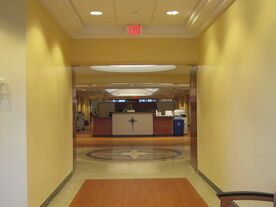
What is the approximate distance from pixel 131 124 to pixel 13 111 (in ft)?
41.6

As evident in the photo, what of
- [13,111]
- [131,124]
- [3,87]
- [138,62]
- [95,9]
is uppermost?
[95,9]

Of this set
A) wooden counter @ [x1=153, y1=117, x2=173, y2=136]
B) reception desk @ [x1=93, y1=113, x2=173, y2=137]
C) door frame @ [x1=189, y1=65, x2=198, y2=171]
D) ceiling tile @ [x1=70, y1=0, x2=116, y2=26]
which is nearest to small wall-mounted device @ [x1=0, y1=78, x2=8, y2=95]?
ceiling tile @ [x1=70, y1=0, x2=116, y2=26]

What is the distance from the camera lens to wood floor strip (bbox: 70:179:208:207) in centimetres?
511

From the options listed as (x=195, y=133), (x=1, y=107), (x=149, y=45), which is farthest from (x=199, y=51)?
Answer: (x=1, y=107)

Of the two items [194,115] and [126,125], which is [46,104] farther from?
[126,125]

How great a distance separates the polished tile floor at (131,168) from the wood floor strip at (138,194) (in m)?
0.18

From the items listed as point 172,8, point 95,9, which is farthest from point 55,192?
point 172,8

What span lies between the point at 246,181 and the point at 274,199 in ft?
4.44

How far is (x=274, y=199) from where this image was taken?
2824mm

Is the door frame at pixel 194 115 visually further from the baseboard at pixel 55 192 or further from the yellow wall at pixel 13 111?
the yellow wall at pixel 13 111

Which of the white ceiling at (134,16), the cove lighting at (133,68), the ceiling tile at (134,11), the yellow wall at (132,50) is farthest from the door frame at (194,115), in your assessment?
the cove lighting at (133,68)

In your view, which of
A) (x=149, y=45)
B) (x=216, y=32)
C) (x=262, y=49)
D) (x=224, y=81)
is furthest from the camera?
(x=149, y=45)

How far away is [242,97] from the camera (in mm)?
4293

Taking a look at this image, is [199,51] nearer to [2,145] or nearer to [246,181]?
[246,181]
